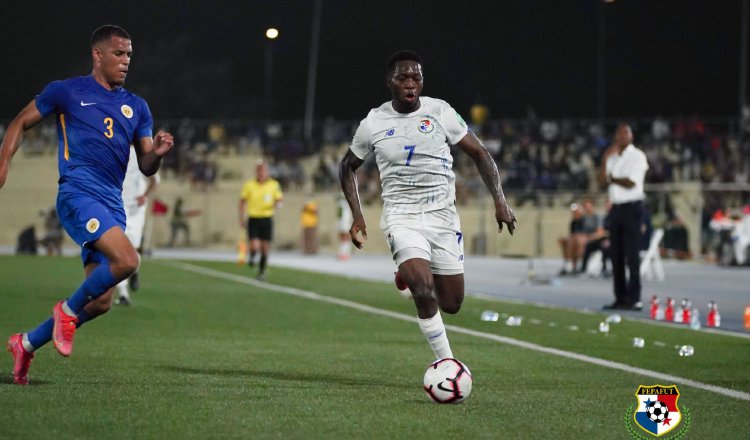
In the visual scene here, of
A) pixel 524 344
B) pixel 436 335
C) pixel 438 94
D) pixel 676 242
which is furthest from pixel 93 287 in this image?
pixel 438 94

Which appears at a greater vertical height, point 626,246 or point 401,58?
point 401,58

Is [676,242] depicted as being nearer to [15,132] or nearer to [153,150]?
[153,150]

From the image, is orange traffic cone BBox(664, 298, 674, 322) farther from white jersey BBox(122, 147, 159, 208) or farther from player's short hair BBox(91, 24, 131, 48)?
player's short hair BBox(91, 24, 131, 48)

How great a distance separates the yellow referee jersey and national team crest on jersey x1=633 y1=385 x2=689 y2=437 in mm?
17965

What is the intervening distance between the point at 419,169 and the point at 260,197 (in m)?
17.0

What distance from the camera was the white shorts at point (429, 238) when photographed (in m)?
8.70

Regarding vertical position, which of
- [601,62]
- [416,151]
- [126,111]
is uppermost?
[601,62]

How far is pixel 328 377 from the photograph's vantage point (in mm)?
9125

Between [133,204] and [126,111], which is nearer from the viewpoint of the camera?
[126,111]

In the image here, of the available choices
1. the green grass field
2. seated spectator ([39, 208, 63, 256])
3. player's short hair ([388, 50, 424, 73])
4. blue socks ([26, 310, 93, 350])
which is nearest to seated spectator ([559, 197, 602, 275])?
the green grass field

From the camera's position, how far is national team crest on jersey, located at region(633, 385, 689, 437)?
22.1ft

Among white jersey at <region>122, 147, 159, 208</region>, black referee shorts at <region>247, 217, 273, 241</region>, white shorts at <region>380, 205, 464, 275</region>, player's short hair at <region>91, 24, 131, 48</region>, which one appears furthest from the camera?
black referee shorts at <region>247, 217, 273, 241</region>

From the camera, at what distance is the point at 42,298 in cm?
1762

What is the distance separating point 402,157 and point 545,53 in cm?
4659
